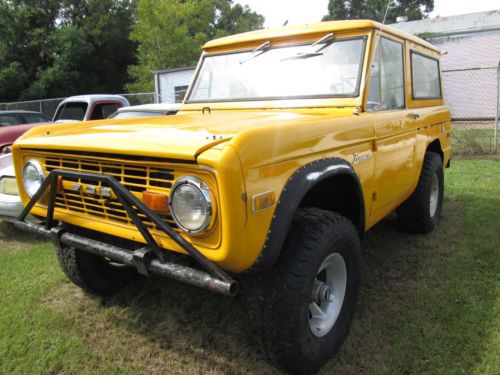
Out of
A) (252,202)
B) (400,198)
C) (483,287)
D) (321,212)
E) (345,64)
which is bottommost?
(483,287)

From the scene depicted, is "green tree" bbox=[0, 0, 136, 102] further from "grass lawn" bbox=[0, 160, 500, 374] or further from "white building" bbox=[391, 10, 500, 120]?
"grass lawn" bbox=[0, 160, 500, 374]

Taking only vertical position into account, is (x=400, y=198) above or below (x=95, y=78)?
below

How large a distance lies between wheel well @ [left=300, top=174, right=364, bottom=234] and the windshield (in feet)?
2.23

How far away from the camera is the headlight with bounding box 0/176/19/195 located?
4.73 metres

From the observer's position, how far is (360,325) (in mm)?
2941

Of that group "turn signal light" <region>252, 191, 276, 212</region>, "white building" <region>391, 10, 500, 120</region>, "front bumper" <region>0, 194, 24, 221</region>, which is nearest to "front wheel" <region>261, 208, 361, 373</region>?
"turn signal light" <region>252, 191, 276, 212</region>

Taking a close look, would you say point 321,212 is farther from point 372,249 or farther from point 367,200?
point 372,249

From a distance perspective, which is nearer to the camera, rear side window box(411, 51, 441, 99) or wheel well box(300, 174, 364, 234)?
wheel well box(300, 174, 364, 234)

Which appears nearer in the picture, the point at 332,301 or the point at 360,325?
the point at 332,301

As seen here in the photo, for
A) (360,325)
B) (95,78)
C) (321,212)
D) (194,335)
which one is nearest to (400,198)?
(360,325)

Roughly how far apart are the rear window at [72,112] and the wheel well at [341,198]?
7.16 m

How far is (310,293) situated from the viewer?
7.55ft

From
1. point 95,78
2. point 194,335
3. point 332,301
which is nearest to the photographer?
point 332,301

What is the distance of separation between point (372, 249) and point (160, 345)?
225 centimetres
